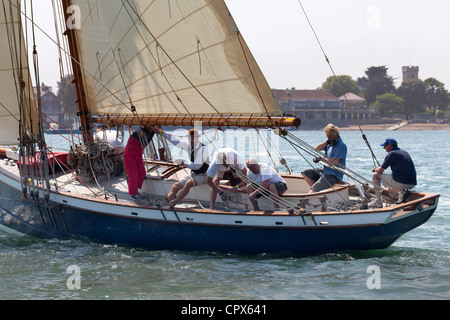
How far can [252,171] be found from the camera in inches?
379

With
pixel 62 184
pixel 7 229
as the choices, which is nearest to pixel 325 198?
pixel 62 184

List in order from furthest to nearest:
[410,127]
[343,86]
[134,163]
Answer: [343,86]
[410,127]
[134,163]

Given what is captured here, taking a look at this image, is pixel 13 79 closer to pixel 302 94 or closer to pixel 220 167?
pixel 220 167

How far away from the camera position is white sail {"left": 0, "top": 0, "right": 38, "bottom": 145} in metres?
11.0

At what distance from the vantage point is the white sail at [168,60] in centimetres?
959

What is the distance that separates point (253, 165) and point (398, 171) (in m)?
Result: 2.12

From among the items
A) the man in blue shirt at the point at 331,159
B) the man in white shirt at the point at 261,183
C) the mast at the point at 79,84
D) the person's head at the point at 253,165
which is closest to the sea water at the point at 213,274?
the man in white shirt at the point at 261,183

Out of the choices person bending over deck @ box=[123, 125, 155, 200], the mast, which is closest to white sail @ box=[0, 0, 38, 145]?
the mast

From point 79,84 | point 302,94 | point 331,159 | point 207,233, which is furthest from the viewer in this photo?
point 302,94

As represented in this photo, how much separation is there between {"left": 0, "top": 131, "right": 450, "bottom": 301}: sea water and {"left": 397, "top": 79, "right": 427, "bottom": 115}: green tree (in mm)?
119169

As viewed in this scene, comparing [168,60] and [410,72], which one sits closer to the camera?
[168,60]

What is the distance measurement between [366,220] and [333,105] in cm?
11365

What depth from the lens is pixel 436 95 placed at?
420 ft

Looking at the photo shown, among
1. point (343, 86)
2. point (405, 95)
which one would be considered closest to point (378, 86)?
point (405, 95)
